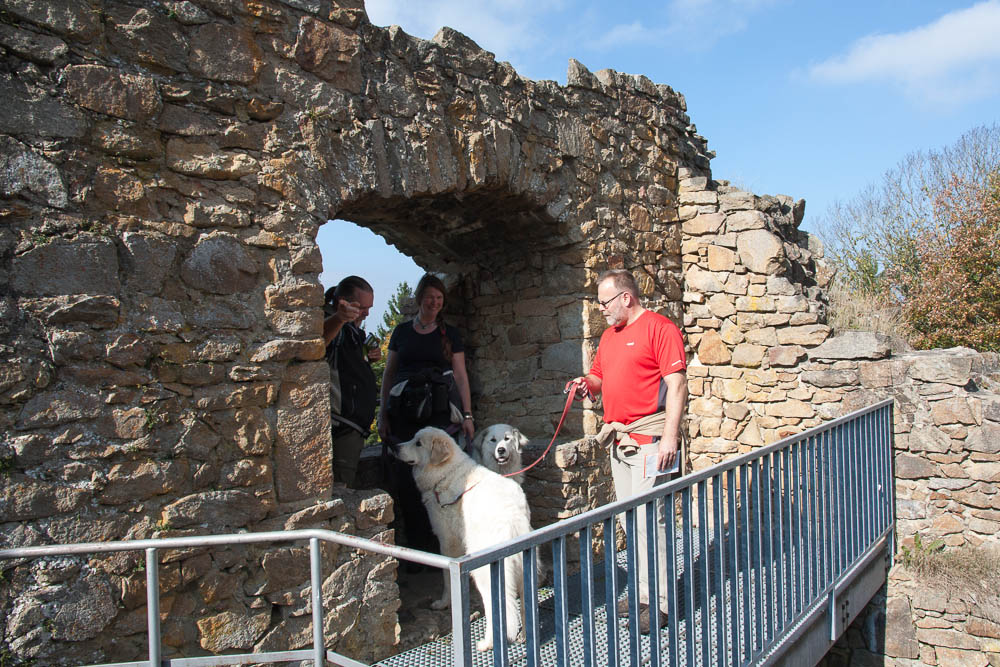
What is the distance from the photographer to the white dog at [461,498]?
11.9 ft

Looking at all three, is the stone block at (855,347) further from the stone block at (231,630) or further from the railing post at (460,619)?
the railing post at (460,619)

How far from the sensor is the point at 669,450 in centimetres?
332

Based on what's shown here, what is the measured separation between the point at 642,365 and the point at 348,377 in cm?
169

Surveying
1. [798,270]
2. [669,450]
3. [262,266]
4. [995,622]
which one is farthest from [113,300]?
[995,622]

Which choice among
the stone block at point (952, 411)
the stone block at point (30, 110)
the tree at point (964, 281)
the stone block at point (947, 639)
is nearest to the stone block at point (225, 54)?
the stone block at point (30, 110)

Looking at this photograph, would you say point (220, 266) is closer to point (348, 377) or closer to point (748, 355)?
point (348, 377)

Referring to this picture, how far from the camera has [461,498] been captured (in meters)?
3.84

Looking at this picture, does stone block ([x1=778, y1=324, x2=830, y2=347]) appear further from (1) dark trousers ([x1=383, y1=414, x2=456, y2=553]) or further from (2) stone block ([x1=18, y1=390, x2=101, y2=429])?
(2) stone block ([x1=18, y1=390, x2=101, y2=429])

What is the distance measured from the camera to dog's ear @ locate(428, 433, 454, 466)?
3.88 meters

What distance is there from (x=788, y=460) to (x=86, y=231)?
3430 mm

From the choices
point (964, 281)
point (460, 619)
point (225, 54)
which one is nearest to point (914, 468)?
point (460, 619)

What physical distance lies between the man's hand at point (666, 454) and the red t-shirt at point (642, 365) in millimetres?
259

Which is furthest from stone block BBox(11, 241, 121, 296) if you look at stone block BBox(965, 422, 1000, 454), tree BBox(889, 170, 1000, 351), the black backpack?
tree BBox(889, 170, 1000, 351)

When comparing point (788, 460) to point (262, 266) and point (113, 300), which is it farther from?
point (113, 300)
